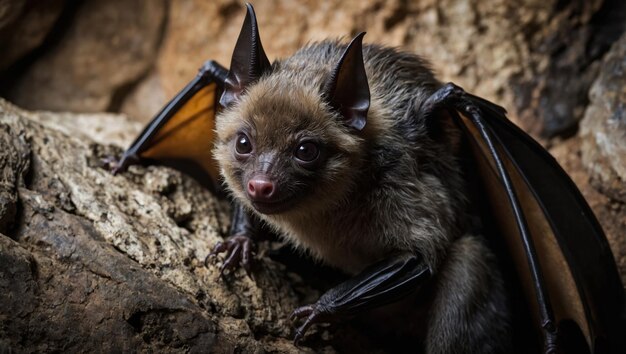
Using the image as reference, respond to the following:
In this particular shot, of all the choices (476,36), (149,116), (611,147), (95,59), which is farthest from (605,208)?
(95,59)

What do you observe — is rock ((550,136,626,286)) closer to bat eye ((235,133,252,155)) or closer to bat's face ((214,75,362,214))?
bat's face ((214,75,362,214))

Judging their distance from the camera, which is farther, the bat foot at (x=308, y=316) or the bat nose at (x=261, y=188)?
the bat foot at (x=308, y=316)

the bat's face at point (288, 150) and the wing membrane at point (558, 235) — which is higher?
the wing membrane at point (558, 235)

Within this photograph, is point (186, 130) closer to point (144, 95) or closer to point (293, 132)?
point (293, 132)

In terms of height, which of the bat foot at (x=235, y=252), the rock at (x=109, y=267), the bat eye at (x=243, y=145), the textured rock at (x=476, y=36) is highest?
the textured rock at (x=476, y=36)

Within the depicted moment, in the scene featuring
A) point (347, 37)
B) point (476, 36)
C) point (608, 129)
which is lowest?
point (347, 37)

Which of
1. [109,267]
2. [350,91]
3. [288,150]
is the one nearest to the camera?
[109,267]

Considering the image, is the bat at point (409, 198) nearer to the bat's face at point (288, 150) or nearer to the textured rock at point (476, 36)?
the bat's face at point (288, 150)

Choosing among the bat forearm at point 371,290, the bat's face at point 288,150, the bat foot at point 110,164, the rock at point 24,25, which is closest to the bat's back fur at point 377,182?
the bat's face at point 288,150
